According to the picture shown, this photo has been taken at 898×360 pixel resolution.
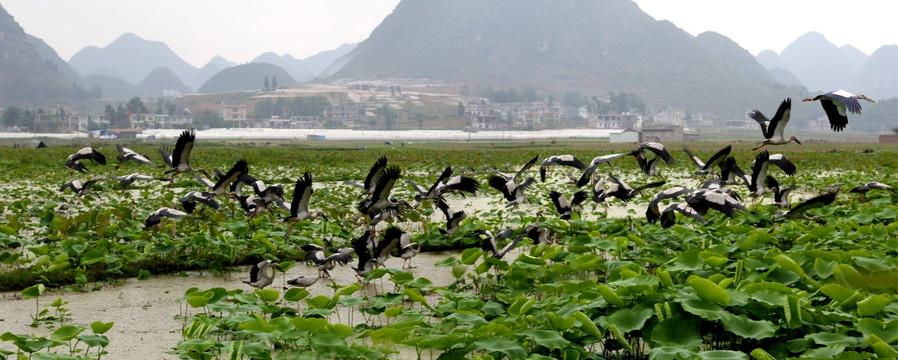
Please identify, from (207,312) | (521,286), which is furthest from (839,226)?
(207,312)

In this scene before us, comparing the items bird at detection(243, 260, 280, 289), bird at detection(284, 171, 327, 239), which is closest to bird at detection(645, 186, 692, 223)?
bird at detection(284, 171, 327, 239)

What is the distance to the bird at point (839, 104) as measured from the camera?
5324 millimetres

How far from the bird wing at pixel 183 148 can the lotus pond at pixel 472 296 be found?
0.59 meters

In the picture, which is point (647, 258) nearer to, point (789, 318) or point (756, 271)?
point (756, 271)

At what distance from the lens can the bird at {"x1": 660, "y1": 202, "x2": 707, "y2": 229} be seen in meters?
6.46

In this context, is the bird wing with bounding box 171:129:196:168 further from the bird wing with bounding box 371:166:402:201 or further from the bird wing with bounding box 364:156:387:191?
the bird wing with bounding box 371:166:402:201

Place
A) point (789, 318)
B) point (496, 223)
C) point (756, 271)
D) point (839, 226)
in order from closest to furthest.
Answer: point (789, 318), point (756, 271), point (839, 226), point (496, 223)

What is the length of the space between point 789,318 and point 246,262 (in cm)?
466

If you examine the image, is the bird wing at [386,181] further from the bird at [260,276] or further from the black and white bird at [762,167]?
the black and white bird at [762,167]

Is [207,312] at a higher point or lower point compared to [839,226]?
lower

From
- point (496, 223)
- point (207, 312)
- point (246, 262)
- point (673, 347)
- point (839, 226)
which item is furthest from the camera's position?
point (496, 223)

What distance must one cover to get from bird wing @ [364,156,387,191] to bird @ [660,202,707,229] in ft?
8.20

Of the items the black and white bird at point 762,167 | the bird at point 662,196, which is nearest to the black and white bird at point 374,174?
the bird at point 662,196

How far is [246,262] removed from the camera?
6.64 m
